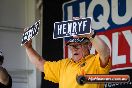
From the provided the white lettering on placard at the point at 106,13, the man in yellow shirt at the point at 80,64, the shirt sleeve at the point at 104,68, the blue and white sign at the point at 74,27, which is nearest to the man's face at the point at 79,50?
the man in yellow shirt at the point at 80,64

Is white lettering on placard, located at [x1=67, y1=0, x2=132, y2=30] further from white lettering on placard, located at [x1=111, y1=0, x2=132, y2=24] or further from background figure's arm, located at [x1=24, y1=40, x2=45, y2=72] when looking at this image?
background figure's arm, located at [x1=24, y1=40, x2=45, y2=72]

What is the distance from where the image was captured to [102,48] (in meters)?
3.47

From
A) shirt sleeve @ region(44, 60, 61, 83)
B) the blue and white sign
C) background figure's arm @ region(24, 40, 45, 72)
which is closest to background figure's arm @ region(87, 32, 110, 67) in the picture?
the blue and white sign

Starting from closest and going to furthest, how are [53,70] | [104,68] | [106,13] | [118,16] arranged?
[104,68]
[53,70]
[118,16]
[106,13]

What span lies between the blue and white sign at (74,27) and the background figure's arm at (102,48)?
0.19 meters

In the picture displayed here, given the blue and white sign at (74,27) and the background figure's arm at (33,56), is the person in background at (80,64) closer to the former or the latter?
the background figure's arm at (33,56)

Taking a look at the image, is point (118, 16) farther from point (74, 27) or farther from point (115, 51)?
point (74, 27)

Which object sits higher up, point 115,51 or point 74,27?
point 74,27

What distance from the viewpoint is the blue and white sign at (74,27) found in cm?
322

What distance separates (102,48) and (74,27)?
0.32 m

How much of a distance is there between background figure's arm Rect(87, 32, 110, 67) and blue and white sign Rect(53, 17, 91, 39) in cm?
19

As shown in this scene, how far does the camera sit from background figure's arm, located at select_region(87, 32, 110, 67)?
11.2 ft

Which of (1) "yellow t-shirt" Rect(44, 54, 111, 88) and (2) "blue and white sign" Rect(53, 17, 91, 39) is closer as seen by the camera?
(2) "blue and white sign" Rect(53, 17, 91, 39)

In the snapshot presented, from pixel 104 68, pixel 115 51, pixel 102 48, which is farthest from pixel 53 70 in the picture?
pixel 115 51
